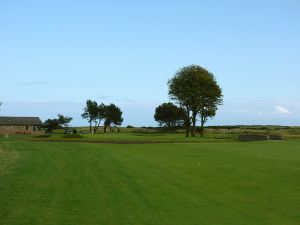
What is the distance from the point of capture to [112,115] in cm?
16575

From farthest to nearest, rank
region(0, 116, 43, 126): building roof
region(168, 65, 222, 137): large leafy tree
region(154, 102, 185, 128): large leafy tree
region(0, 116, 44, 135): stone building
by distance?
region(154, 102, 185, 128): large leafy tree, region(0, 116, 43, 126): building roof, region(0, 116, 44, 135): stone building, region(168, 65, 222, 137): large leafy tree

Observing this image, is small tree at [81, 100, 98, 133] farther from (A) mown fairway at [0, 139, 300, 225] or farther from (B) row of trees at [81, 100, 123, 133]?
(A) mown fairway at [0, 139, 300, 225]

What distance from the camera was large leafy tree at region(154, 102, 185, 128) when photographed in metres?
160

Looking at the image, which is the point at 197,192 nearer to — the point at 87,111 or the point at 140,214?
the point at 140,214

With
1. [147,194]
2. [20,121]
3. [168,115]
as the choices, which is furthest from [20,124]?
[147,194]

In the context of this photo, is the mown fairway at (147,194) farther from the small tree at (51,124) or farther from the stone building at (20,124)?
the stone building at (20,124)

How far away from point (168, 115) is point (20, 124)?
170 ft

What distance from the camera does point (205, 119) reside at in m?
105

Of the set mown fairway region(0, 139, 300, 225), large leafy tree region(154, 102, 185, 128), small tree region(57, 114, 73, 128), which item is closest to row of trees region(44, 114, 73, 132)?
small tree region(57, 114, 73, 128)

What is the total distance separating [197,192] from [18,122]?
120 metres

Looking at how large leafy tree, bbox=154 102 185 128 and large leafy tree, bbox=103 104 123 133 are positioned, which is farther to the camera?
large leafy tree, bbox=103 104 123 133

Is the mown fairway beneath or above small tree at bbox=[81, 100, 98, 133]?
beneath

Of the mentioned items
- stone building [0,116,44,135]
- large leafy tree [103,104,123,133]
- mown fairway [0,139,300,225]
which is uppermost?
large leafy tree [103,104,123,133]

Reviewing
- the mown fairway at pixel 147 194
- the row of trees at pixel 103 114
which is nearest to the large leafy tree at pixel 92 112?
the row of trees at pixel 103 114
